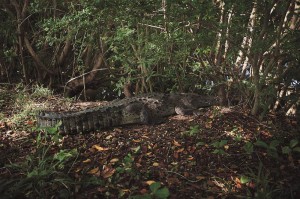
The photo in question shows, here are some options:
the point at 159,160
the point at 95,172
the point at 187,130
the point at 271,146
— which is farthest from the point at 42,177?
the point at 271,146

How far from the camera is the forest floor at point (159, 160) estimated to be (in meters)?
3.02

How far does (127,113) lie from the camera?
4555 mm

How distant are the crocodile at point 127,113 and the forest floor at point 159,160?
121mm

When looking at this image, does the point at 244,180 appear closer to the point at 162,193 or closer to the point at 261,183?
the point at 261,183

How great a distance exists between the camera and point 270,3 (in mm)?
3488

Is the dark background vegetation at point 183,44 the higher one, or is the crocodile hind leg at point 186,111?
the dark background vegetation at point 183,44

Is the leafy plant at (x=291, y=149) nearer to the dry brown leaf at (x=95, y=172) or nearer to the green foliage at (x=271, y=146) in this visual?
the green foliage at (x=271, y=146)

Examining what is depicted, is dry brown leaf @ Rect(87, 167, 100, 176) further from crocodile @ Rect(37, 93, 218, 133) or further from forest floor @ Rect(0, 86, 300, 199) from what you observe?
crocodile @ Rect(37, 93, 218, 133)

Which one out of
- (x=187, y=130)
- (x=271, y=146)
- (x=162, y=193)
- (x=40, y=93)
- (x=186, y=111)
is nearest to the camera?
(x=162, y=193)

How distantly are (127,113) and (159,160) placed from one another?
4.01ft

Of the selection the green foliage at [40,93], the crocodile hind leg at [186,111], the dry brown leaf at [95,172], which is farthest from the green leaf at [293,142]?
the green foliage at [40,93]

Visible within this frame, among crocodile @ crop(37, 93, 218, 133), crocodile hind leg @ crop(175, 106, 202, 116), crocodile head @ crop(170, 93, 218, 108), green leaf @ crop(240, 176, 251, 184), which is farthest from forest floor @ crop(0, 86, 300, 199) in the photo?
crocodile head @ crop(170, 93, 218, 108)

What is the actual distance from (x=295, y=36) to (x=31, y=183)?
11.3 feet

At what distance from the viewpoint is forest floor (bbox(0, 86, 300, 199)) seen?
3016 millimetres
